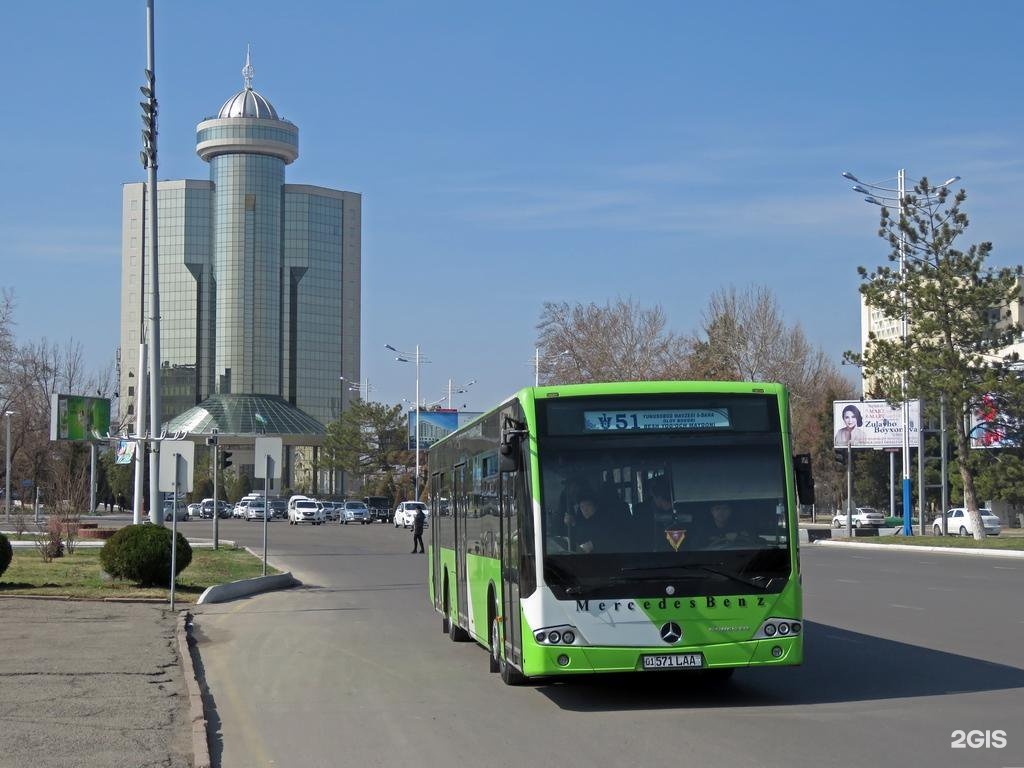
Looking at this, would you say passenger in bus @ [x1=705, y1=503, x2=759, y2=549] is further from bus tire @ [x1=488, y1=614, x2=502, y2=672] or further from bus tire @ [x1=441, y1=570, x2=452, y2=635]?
bus tire @ [x1=441, y1=570, x2=452, y2=635]

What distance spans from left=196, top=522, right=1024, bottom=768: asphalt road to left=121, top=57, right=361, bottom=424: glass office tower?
154448 millimetres

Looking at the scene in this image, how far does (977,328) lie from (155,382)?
34708mm

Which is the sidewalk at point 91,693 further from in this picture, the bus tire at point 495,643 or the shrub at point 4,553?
the shrub at point 4,553

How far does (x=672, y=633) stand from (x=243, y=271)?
165 metres

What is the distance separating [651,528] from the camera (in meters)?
11.0

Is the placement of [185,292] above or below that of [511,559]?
above

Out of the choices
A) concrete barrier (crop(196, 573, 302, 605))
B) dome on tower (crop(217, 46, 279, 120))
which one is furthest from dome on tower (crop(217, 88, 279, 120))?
concrete barrier (crop(196, 573, 302, 605))

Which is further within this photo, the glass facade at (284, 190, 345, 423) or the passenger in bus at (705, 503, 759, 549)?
the glass facade at (284, 190, 345, 423)

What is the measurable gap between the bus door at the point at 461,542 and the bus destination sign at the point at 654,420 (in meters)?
3.84

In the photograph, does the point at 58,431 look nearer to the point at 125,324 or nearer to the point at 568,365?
the point at 568,365

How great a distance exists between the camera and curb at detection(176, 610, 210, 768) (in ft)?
28.9

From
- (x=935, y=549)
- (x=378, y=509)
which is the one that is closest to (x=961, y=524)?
(x=935, y=549)

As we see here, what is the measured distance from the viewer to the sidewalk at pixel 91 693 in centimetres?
898

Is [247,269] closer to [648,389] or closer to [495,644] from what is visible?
[495,644]
